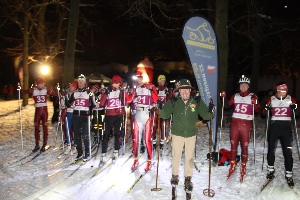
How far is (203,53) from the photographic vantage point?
7.95 m

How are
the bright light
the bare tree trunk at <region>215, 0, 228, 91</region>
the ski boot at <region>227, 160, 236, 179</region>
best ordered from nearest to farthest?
1. the ski boot at <region>227, 160, 236, 179</region>
2. the bare tree trunk at <region>215, 0, 228, 91</region>
3. the bright light

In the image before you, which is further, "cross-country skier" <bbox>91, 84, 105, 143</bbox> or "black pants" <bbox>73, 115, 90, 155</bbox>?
"cross-country skier" <bbox>91, 84, 105, 143</bbox>

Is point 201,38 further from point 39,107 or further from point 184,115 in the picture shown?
point 39,107

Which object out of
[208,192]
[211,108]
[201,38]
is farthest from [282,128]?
[201,38]

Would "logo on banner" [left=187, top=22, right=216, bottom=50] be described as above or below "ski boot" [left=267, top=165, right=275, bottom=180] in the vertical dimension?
above

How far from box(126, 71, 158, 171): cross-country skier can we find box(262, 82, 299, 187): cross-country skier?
2697 mm

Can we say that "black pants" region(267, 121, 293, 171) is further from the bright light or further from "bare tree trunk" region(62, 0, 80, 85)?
the bright light

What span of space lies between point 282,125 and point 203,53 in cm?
291

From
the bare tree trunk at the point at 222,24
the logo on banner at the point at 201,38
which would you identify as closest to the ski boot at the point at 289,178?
the logo on banner at the point at 201,38

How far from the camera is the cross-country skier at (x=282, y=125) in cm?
608

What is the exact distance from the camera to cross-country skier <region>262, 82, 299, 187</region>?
19.9ft

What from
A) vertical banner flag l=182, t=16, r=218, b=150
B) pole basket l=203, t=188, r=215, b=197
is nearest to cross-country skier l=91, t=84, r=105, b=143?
vertical banner flag l=182, t=16, r=218, b=150

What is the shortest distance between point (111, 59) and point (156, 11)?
2930cm

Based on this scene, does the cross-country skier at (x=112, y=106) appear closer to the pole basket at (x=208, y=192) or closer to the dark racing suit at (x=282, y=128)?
the pole basket at (x=208, y=192)
